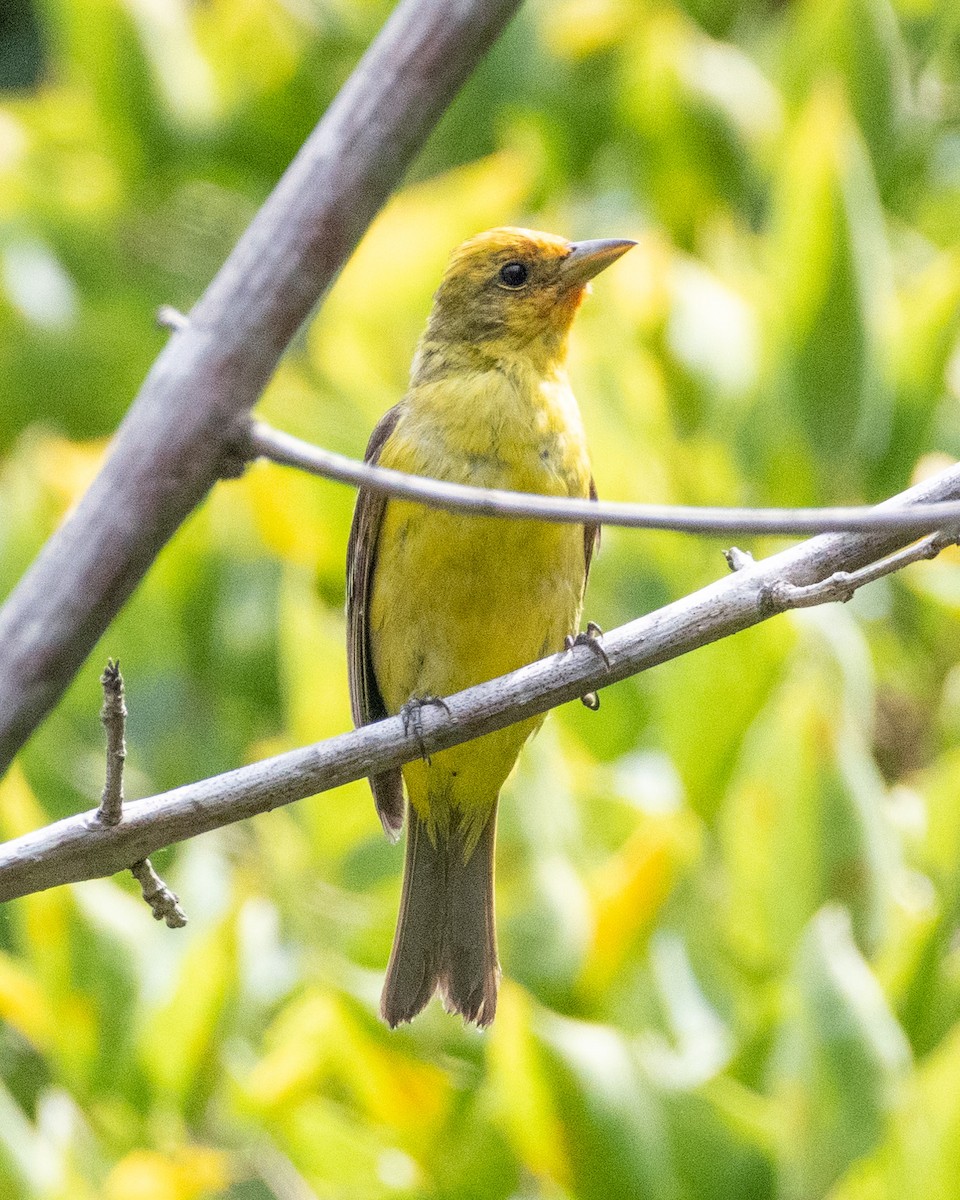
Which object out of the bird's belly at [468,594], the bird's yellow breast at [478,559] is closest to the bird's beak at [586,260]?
the bird's yellow breast at [478,559]

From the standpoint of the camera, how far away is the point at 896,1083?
10.4 feet

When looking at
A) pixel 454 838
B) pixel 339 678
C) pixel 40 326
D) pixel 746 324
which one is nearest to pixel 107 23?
pixel 40 326

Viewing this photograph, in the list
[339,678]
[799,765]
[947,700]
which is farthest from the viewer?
[947,700]

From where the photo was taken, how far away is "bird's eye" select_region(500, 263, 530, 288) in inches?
153

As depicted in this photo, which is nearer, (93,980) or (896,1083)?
(896,1083)

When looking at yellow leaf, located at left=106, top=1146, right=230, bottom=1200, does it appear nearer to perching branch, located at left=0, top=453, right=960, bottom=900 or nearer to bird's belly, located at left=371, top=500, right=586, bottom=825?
bird's belly, located at left=371, top=500, right=586, bottom=825

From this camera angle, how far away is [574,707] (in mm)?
4137

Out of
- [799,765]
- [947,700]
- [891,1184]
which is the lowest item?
[891,1184]

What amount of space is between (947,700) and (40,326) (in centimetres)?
294

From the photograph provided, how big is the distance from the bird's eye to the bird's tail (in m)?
1.17

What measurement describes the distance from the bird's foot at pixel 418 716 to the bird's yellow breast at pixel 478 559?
0.37 m

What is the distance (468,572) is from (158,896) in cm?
114

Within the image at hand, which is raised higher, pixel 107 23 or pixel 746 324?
pixel 107 23

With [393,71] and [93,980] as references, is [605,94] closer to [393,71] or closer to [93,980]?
[93,980]
